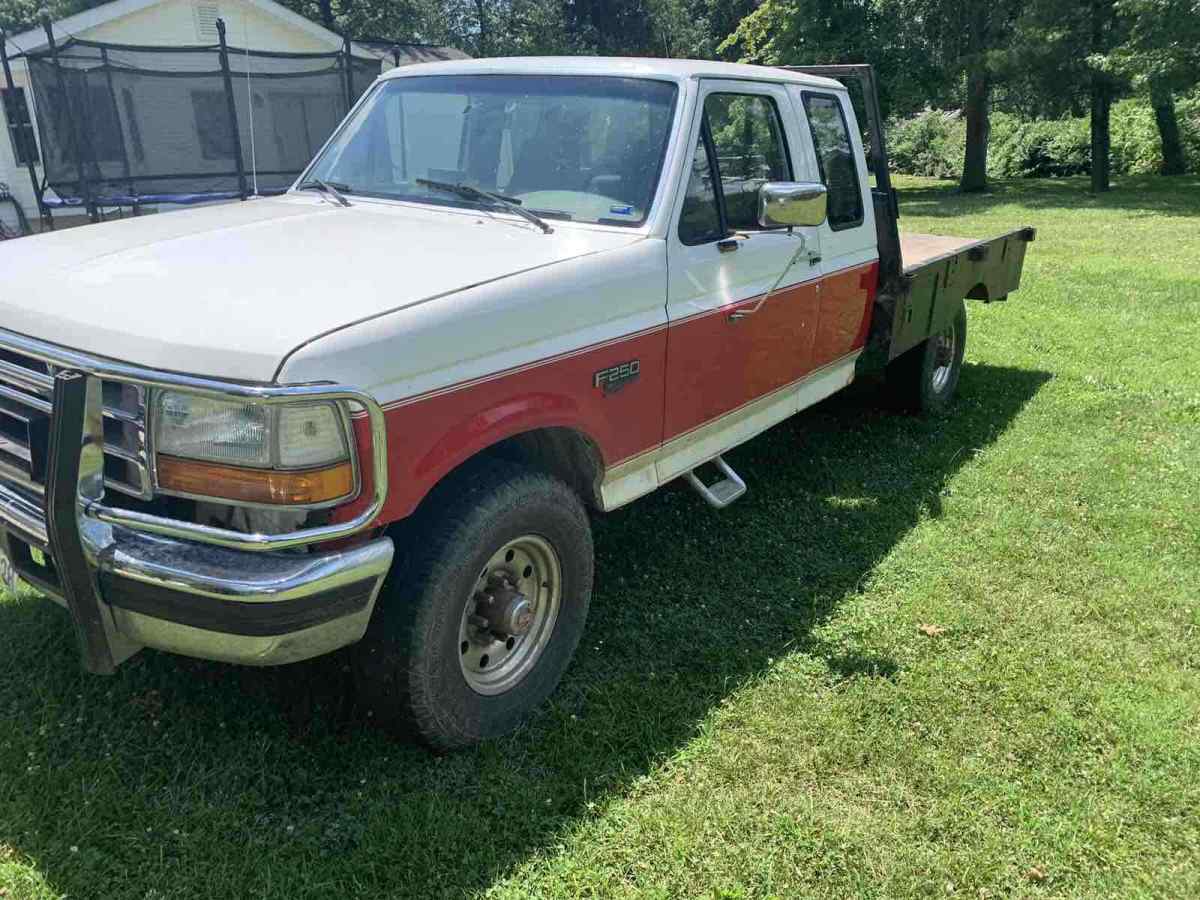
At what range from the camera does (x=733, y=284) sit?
3.84 meters

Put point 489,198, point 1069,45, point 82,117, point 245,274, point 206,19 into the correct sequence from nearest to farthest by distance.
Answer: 1. point 245,274
2. point 489,198
3. point 82,117
4. point 206,19
5. point 1069,45

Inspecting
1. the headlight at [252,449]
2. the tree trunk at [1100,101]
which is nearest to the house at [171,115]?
the headlight at [252,449]

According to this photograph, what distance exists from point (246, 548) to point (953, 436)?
490cm

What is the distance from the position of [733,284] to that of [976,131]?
23.2 meters

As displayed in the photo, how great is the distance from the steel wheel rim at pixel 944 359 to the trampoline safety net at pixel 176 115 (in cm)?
727

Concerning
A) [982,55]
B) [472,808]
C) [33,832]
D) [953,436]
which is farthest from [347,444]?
[982,55]

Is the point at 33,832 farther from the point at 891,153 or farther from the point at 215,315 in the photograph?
the point at 891,153

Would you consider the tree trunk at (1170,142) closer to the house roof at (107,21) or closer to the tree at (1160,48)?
the tree at (1160,48)

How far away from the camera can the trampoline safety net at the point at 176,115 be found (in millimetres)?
10164

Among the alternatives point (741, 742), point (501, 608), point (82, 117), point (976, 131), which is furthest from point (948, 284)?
point (976, 131)

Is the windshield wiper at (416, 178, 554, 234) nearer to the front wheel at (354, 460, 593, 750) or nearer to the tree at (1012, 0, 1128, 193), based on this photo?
the front wheel at (354, 460, 593, 750)

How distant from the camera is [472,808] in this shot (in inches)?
112

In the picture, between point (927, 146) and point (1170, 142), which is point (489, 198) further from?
point (927, 146)

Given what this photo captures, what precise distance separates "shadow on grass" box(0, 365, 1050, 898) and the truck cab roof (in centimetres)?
208
